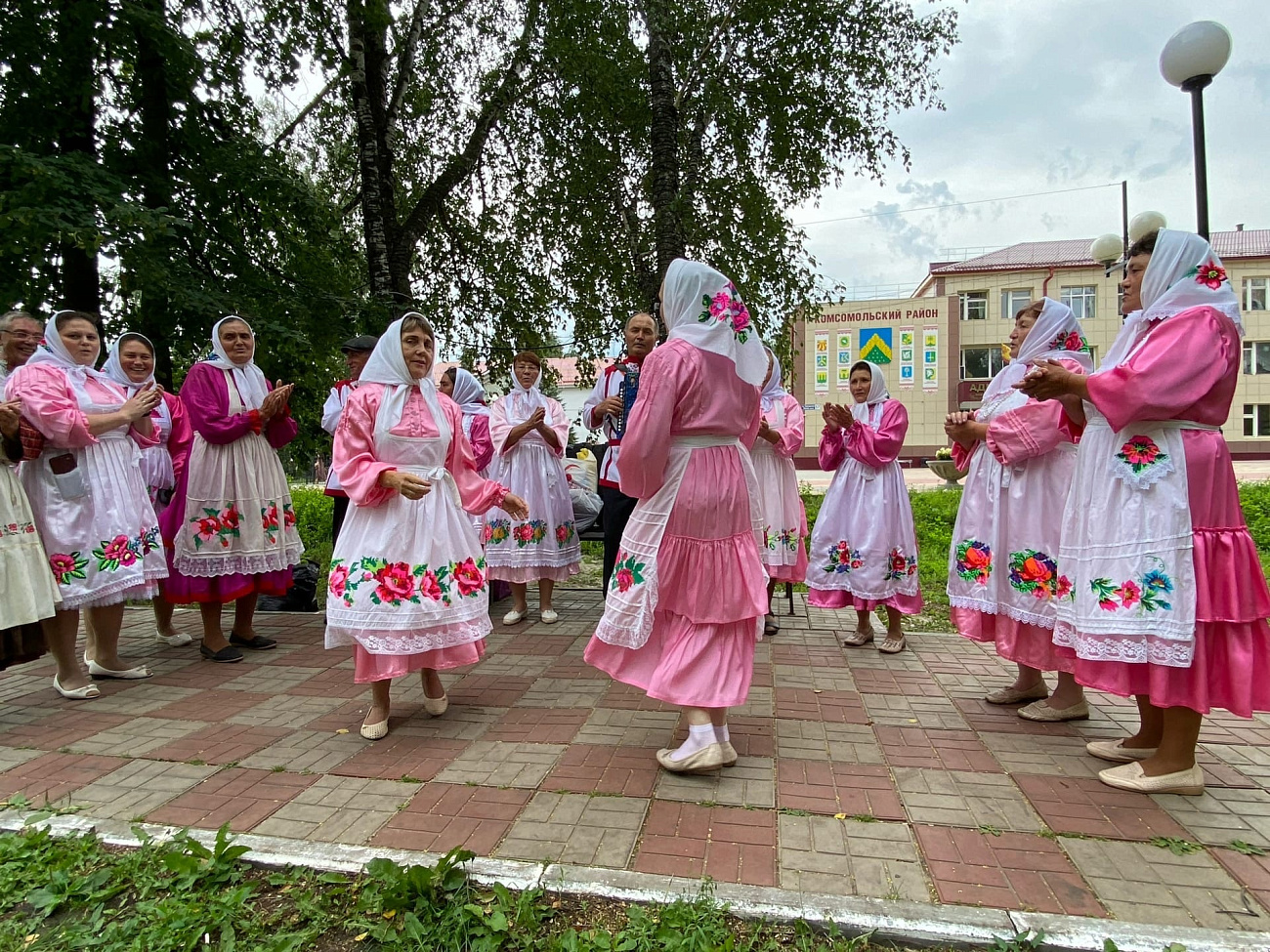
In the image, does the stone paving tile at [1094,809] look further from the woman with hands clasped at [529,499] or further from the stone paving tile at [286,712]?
the woman with hands clasped at [529,499]

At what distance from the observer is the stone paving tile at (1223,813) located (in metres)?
2.59

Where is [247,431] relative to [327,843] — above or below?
above

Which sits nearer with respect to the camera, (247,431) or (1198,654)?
(1198,654)

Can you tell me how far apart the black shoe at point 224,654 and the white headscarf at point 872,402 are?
4927 mm

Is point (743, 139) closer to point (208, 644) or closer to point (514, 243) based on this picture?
point (514, 243)

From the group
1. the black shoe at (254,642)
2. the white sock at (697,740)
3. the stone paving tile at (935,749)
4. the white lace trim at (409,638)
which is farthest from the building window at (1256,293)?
the black shoe at (254,642)

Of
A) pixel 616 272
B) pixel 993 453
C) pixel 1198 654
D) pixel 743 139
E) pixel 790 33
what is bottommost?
pixel 1198 654

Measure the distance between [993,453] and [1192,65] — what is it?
5066mm

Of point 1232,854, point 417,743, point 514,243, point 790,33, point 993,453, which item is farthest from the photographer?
point 514,243

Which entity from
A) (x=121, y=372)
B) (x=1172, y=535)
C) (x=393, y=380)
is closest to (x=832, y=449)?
(x=1172, y=535)

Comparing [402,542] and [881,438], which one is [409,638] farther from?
[881,438]

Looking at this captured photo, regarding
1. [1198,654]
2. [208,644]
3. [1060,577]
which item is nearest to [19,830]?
[208,644]

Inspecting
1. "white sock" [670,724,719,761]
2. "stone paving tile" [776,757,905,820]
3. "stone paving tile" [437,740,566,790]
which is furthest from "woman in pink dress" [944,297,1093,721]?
"stone paving tile" [437,740,566,790]

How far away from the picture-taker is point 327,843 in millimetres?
2566
